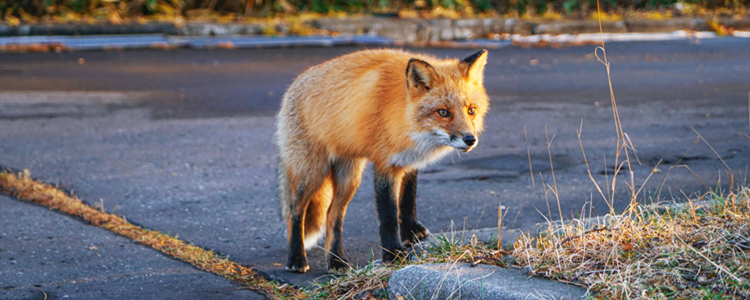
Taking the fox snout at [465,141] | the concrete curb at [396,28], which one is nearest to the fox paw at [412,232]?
the fox snout at [465,141]

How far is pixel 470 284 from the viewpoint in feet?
9.77

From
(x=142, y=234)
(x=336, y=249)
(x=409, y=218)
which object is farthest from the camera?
(x=142, y=234)

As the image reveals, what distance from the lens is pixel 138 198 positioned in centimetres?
504

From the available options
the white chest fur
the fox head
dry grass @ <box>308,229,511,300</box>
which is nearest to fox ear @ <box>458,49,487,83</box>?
the fox head

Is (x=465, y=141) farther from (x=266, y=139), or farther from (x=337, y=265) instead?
(x=266, y=139)

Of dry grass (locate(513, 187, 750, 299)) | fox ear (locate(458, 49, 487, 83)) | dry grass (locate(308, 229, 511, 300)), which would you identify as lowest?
dry grass (locate(308, 229, 511, 300))

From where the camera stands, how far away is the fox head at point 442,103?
3568 millimetres

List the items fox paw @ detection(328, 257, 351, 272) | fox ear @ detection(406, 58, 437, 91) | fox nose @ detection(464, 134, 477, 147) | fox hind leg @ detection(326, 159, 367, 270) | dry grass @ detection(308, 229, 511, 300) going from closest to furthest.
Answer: dry grass @ detection(308, 229, 511, 300)
fox nose @ detection(464, 134, 477, 147)
fox ear @ detection(406, 58, 437, 91)
fox paw @ detection(328, 257, 351, 272)
fox hind leg @ detection(326, 159, 367, 270)

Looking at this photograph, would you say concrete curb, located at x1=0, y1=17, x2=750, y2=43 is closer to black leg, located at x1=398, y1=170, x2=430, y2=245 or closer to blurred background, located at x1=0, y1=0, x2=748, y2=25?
blurred background, located at x1=0, y1=0, x2=748, y2=25

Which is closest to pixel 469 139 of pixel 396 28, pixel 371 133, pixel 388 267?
pixel 371 133

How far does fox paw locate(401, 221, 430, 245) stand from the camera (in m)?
4.15

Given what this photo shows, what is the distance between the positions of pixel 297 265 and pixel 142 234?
1.06 meters

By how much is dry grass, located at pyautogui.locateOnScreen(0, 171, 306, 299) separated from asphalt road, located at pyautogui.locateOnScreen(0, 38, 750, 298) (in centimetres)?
12

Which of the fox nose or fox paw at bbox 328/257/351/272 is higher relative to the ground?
the fox nose
